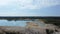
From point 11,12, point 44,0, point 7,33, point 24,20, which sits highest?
point 44,0

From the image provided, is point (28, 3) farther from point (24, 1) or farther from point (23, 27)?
point (23, 27)

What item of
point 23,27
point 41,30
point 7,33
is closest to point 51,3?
point 41,30

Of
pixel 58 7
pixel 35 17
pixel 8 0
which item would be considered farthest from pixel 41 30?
pixel 8 0

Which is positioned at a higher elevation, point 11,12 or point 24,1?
point 24,1

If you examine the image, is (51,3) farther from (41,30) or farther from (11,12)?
(11,12)

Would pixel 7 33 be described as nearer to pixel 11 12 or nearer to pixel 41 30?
pixel 11 12

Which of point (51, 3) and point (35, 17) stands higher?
point (51, 3)

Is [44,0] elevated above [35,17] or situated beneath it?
elevated above

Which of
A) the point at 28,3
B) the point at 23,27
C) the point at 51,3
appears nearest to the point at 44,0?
the point at 51,3
